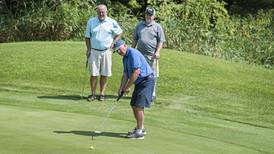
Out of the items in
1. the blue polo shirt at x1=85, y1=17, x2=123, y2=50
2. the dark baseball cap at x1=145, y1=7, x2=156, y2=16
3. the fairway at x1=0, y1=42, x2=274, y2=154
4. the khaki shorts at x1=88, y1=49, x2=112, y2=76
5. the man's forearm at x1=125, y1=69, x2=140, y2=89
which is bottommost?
the fairway at x1=0, y1=42, x2=274, y2=154

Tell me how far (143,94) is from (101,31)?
10.9 ft

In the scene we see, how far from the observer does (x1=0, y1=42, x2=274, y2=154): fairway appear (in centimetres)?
838

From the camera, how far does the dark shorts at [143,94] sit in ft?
28.9

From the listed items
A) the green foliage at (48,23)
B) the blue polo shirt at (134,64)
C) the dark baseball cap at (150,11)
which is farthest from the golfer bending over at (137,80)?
the green foliage at (48,23)

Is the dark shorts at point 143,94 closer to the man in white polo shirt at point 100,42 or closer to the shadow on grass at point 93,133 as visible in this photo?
the shadow on grass at point 93,133

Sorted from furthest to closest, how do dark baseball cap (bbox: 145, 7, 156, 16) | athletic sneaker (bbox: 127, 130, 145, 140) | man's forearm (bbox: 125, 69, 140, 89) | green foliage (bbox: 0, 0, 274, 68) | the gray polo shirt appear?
1. green foliage (bbox: 0, 0, 274, 68)
2. the gray polo shirt
3. dark baseball cap (bbox: 145, 7, 156, 16)
4. athletic sneaker (bbox: 127, 130, 145, 140)
5. man's forearm (bbox: 125, 69, 140, 89)

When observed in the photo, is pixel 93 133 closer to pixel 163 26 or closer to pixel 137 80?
pixel 137 80

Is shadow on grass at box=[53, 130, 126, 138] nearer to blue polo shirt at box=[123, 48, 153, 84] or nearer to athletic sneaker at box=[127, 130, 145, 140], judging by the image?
athletic sneaker at box=[127, 130, 145, 140]

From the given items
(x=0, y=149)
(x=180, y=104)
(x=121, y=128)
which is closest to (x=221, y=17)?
(x=180, y=104)

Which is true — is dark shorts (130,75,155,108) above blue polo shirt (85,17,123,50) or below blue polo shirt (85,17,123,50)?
below

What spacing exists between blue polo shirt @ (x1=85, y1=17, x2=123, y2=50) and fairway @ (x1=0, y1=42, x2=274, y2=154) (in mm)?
1097

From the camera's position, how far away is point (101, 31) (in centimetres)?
1190

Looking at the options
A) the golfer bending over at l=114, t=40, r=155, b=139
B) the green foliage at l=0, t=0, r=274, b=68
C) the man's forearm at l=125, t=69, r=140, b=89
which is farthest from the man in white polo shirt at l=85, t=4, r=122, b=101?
the green foliage at l=0, t=0, r=274, b=68

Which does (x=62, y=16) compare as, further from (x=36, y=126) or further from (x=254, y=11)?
(x=254, y=11)
